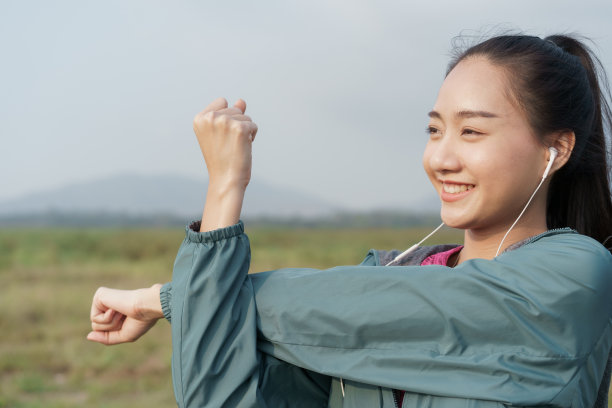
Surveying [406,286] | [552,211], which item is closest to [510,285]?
[406,286]

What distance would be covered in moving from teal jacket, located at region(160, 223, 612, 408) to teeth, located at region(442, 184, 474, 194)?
0.92 feet

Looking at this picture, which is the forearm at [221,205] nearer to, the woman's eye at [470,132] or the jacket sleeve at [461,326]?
the jacket sleeve at [461,326]

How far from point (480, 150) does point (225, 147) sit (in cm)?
66

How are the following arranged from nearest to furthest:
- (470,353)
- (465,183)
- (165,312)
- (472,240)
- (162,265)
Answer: (470,353), (165,312), (465,183), (472,240), (162,265)

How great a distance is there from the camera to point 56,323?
35.8ft

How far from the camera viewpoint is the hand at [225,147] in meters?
1.63

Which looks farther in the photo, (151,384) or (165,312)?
(151,384)

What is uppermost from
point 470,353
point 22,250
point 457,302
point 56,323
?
point 457,302

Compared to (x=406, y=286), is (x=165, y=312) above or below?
below

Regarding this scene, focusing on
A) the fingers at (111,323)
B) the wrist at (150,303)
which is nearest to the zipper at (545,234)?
the wrist at (150,303)

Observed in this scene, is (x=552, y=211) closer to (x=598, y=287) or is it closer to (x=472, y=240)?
(x=472, y=240)

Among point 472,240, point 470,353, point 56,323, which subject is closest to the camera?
point 470,353

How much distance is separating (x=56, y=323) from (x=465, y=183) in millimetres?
10338

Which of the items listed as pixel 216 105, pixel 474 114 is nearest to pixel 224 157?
pixel 216 105
